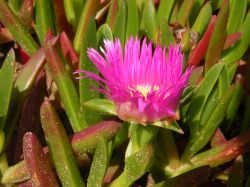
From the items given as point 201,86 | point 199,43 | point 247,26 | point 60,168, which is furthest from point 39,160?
point 247,26

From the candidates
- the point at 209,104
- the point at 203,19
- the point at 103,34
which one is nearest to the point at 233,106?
the point at 209,104

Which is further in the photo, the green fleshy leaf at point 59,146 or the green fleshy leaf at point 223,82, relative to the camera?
the green fleshy leaf at point 223,82

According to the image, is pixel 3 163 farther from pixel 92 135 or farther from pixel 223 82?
pixel 223 82

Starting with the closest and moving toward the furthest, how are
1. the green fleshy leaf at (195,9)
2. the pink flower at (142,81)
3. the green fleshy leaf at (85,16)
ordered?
the pink flower at (142,81)
the green fleshy leaf at (85,16)
the green fleshy leaf at (195,9)

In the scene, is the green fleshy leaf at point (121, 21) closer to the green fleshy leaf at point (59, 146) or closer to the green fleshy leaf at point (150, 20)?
the green fleshy leaf at point (150, 20)

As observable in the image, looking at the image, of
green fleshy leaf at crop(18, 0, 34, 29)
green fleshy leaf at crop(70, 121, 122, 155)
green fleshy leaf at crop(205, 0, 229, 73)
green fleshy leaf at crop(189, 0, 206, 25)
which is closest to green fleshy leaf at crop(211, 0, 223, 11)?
green fleshy leaf at crop(189, 0, 206, 25)

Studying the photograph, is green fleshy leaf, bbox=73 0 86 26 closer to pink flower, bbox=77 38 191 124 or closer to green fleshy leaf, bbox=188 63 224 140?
green fleshy leaf, bbox=188 63 224 140

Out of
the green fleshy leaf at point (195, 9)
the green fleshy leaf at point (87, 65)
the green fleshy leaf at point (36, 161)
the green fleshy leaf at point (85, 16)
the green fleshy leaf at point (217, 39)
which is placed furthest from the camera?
the green fleshy leaf at point (195, 9)

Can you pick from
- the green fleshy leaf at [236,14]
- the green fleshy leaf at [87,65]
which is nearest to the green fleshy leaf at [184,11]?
the green fleshy leaf at [236,14]
